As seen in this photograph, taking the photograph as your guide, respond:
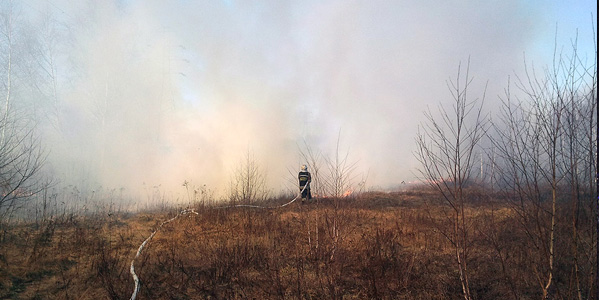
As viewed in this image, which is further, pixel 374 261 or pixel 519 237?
pixel 519 237

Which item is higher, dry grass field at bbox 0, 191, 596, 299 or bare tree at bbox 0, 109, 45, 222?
bare tree at bbox 0, 109, 45, 222

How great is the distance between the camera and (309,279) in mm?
5922

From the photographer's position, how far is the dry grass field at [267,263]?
17.4ft

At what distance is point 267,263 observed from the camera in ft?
20.4

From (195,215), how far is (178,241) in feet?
9.79

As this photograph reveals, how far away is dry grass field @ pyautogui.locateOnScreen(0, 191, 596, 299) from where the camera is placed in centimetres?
529

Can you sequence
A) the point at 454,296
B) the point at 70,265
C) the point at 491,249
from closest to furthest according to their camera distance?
the point at 454,296 → the point at 70,265 → the point at 491,249

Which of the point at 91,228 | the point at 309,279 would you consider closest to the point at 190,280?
the point at 309,279

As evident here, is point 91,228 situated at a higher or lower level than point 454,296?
higher

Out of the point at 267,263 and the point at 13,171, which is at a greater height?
the point at 13,171

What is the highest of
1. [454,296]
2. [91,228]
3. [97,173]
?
[97,173]

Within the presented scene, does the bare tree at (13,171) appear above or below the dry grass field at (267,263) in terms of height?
above

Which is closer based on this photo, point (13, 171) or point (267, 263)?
point (267, 263)

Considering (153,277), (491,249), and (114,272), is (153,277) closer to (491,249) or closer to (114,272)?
(114,272)
